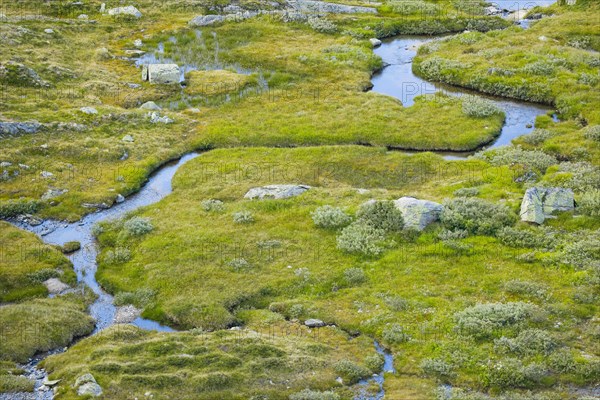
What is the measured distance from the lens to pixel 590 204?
34.9m

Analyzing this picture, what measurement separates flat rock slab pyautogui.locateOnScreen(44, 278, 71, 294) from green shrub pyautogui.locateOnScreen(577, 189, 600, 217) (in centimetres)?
2657

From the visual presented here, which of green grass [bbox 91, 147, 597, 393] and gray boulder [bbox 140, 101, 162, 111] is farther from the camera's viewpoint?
gray boulder [bbox 140, 101, 162, 111]

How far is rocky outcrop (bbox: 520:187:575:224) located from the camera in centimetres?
3478

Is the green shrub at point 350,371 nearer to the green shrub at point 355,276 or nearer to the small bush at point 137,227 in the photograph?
the green shrub at point 355,276

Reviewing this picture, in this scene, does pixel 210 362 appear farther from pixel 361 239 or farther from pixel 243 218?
pixel 243 218

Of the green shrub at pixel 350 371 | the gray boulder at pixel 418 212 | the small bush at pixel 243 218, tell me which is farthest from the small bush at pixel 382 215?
the green shrub at pixel 350 371

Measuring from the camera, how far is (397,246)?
33750 millimetres

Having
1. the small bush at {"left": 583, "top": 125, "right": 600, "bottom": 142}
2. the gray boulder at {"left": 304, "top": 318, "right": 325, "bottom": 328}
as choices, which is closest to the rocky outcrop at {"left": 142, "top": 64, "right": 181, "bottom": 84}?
the small bush at {"left": 583, "top": 125, "right": 600, "bottom": 142}

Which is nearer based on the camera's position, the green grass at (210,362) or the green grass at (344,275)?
the green grass at (210,362)

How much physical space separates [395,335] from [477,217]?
1018 cm

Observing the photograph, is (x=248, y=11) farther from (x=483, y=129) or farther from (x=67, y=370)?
(x=67, y=370)

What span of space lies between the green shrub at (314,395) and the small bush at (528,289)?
1037 cm

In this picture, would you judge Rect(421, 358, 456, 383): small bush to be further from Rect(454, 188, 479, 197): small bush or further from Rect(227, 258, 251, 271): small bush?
Rect(454, 188, 479, 197): small bush

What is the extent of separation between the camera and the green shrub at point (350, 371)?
25672 millimetres
